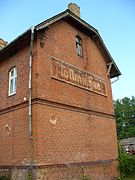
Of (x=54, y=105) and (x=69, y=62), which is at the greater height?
(x=69, y=62)

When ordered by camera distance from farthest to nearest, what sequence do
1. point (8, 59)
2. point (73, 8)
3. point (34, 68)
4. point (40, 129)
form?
point (73, 8), point (8, 59), point (34, 68), point (40, 129)

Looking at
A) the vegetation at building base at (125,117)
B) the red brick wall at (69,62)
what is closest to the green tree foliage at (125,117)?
the vegetation at building base at (125,117)

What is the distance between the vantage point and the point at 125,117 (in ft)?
239

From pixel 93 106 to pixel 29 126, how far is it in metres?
5.11

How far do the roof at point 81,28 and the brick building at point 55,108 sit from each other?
0.06 meters

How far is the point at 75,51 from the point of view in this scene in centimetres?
1426

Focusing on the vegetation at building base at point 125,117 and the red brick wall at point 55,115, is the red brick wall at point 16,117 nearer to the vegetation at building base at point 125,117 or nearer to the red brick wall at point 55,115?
the red brick wall at point 55,115

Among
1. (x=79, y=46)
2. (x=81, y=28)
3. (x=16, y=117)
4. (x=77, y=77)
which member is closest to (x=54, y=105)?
(x=16, y=117)

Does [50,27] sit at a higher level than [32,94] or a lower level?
higher

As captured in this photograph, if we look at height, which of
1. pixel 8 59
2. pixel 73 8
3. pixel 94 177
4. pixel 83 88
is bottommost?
pixel 94 177

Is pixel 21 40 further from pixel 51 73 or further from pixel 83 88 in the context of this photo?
pixel 83 88

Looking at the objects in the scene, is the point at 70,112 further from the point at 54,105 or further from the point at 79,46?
the point at 79,46

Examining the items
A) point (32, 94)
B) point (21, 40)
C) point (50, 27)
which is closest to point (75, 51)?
point (50, 27)

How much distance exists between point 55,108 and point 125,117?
213 ft
